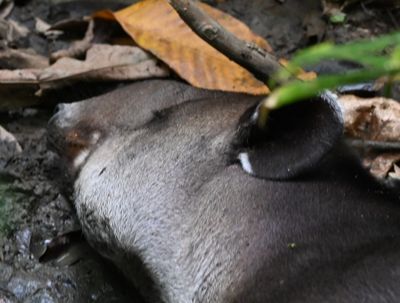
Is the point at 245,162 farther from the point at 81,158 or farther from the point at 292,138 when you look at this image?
the point at 81,158

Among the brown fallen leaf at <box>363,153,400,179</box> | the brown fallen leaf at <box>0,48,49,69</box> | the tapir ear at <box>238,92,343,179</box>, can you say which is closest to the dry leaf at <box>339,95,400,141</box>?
the brown fallen leaf at <box>363,153,400,179</box>

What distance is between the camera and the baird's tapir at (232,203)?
166 cm

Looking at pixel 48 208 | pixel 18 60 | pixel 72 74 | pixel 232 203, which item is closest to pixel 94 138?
pixel 48 208

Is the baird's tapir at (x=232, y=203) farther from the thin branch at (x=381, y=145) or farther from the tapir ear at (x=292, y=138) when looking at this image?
the thin branch at (x=381, y=145)

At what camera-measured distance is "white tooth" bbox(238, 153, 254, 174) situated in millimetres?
1955

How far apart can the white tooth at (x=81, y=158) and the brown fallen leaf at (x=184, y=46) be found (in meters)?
0.57

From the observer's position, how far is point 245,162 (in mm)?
1973

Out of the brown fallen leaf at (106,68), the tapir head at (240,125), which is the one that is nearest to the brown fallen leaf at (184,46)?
the brown fallen leaf at (106,68)

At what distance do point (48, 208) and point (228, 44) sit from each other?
0.85 meters

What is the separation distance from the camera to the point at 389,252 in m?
1.61

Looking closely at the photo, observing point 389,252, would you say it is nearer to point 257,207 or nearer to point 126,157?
point 257,207

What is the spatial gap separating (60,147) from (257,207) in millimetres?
842

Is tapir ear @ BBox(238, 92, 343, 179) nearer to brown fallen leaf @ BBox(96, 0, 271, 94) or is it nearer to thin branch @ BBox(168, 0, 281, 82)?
thin branch @ BBox(168, 0, 281, 82)

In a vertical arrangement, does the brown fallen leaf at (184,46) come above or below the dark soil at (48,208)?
above
